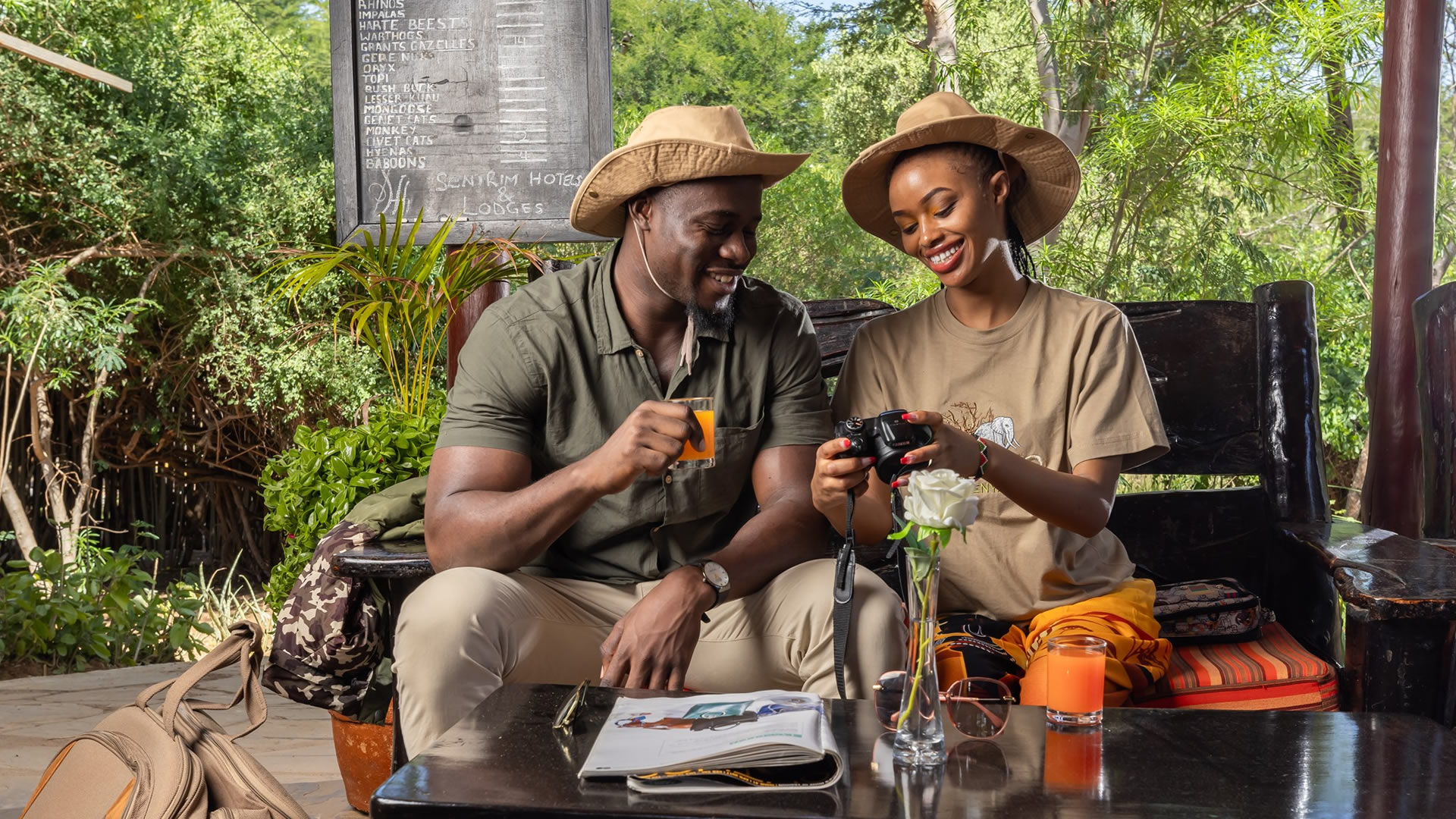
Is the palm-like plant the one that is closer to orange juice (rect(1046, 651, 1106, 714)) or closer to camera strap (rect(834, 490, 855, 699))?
camera strap (rect(834, 490, 855, 699))

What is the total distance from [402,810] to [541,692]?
47cm

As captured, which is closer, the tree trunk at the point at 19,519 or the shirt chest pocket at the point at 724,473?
the shirt chest pocket at the point at 724,473

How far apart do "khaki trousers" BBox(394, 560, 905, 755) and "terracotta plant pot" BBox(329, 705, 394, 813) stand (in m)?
0.47

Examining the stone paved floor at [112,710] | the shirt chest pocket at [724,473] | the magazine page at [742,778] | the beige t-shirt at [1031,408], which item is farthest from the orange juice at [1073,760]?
the stone paved floor at [112,710]

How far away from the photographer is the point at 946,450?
1.87 meters

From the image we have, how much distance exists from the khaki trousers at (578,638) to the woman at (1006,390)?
0.47 ft

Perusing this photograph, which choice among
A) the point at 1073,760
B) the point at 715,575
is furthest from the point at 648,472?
the point at 1073,760

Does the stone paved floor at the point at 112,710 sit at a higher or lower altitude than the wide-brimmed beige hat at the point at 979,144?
lower

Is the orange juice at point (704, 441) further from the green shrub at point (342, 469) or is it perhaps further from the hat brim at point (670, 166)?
the green shrub at point (342, 469)

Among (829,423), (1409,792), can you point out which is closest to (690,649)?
(829,423)

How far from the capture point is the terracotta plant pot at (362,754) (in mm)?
2447

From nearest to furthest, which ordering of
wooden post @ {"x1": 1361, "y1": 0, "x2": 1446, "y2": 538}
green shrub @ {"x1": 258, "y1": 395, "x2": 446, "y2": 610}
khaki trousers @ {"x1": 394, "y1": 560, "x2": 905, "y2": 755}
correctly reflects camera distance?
khaki trousers @ {"x1": 394, "y1": 560, "x2": 905, "y2": 755} → green shrub @ {"x1": 258, "y1": 395, "x2": 446, "y2": 610} → wooden post @ {"x1": 1361, "y1": 0, "x2": 1446, "y2": 538}

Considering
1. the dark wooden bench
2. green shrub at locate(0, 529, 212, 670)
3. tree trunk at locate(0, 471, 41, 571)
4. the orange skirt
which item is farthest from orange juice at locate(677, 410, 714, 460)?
tree trunk at locate(0, 471, 41, 571)

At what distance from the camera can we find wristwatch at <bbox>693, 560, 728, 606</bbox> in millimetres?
2076
